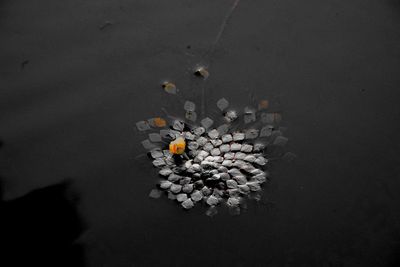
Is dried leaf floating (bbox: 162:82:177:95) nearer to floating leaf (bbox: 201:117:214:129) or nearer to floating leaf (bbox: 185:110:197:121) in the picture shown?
floating leaf (bbox: 185:110:197:121)

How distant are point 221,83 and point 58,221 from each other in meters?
1.35

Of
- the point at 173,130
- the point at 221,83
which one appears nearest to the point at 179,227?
the point at 173,130

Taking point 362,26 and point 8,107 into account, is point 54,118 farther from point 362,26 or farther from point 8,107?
point 362,26

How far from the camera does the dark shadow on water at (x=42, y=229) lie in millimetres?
2205

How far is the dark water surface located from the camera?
2297 millimetres

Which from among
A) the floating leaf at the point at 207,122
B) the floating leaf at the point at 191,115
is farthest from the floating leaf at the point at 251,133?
the floating leaf at the point at 191,115

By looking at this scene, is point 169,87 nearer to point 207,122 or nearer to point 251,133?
point 207,122

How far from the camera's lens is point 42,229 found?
229cm

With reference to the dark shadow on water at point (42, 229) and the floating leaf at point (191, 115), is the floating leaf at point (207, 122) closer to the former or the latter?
the floating leaf at point (191, 115)

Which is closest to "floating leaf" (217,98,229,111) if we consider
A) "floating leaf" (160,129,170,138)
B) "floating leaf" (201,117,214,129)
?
"floating leaf" (201,117,214,129)

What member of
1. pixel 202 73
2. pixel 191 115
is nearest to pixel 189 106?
pixel 191 115

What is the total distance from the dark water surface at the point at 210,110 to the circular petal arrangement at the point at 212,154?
72 millimetres

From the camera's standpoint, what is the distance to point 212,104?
273 cm

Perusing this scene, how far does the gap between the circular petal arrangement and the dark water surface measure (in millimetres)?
72
